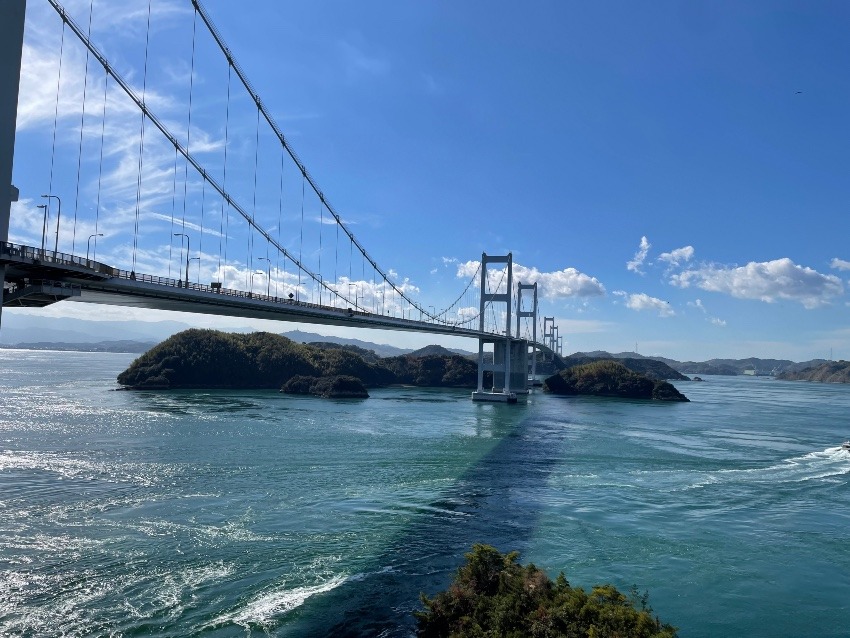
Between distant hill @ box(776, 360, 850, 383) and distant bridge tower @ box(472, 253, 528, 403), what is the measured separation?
402 ft

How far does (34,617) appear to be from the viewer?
9930mm

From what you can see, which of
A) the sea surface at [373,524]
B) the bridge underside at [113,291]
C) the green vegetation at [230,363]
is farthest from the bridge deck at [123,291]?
the green vegetation at [230,363]

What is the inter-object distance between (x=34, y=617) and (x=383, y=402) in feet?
145

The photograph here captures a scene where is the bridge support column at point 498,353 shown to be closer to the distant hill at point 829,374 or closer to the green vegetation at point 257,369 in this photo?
the green vegetation at point 257,369

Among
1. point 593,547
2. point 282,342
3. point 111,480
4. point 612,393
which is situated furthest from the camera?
point 282,342

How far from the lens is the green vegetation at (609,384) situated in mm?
68188

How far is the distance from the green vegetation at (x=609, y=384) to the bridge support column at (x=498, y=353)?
12485 mm

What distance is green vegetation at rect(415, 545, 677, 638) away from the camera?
750 cm

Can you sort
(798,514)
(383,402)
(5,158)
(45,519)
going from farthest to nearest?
(383,402)
(798,514)
(45,519)
(5,158)

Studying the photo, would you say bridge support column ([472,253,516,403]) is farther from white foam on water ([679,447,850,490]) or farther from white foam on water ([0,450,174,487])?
white foam on water ([0,450,174,487])

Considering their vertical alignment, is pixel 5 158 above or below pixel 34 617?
above

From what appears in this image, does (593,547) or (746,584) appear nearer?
(746,584)

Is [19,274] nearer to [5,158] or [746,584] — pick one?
[5,158]

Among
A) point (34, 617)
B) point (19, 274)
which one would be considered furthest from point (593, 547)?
point (19, 274)
